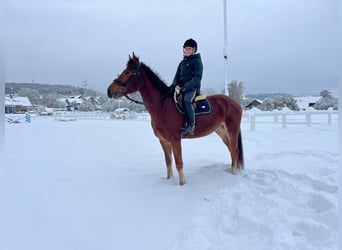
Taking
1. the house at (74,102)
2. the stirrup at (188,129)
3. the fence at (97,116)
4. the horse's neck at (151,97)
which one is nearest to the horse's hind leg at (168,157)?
the stirrup at (188,129)

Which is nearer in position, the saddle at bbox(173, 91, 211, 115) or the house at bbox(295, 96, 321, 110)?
the saddle at bbox(173, 91, 211, 115)

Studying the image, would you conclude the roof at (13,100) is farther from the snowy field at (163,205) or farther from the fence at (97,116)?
the fence at (97,116)

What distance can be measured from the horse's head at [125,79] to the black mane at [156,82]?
0.58 feet

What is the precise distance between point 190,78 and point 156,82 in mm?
557

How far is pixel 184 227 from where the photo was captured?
7.43 feet

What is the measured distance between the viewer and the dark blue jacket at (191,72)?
3416 millimetres

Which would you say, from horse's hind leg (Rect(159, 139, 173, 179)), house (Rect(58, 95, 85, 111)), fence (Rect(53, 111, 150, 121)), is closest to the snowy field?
horse's hind leg (Rect(159, 139, 173, 179))

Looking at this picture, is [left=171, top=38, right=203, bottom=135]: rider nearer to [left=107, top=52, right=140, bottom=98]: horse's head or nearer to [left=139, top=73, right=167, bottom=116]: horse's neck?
[left=139, top=73, right=167, bottom=116]: horse's neck

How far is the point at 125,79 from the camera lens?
3.49 meters

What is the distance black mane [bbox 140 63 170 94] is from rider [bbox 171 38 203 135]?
218 mm

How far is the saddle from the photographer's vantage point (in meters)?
3.53

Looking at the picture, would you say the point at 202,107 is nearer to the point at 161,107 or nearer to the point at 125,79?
the point at 161,107

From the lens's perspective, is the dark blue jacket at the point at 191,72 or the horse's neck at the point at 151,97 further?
the horse's neck at the point at 151,97

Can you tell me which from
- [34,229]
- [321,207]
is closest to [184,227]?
[34,229]
